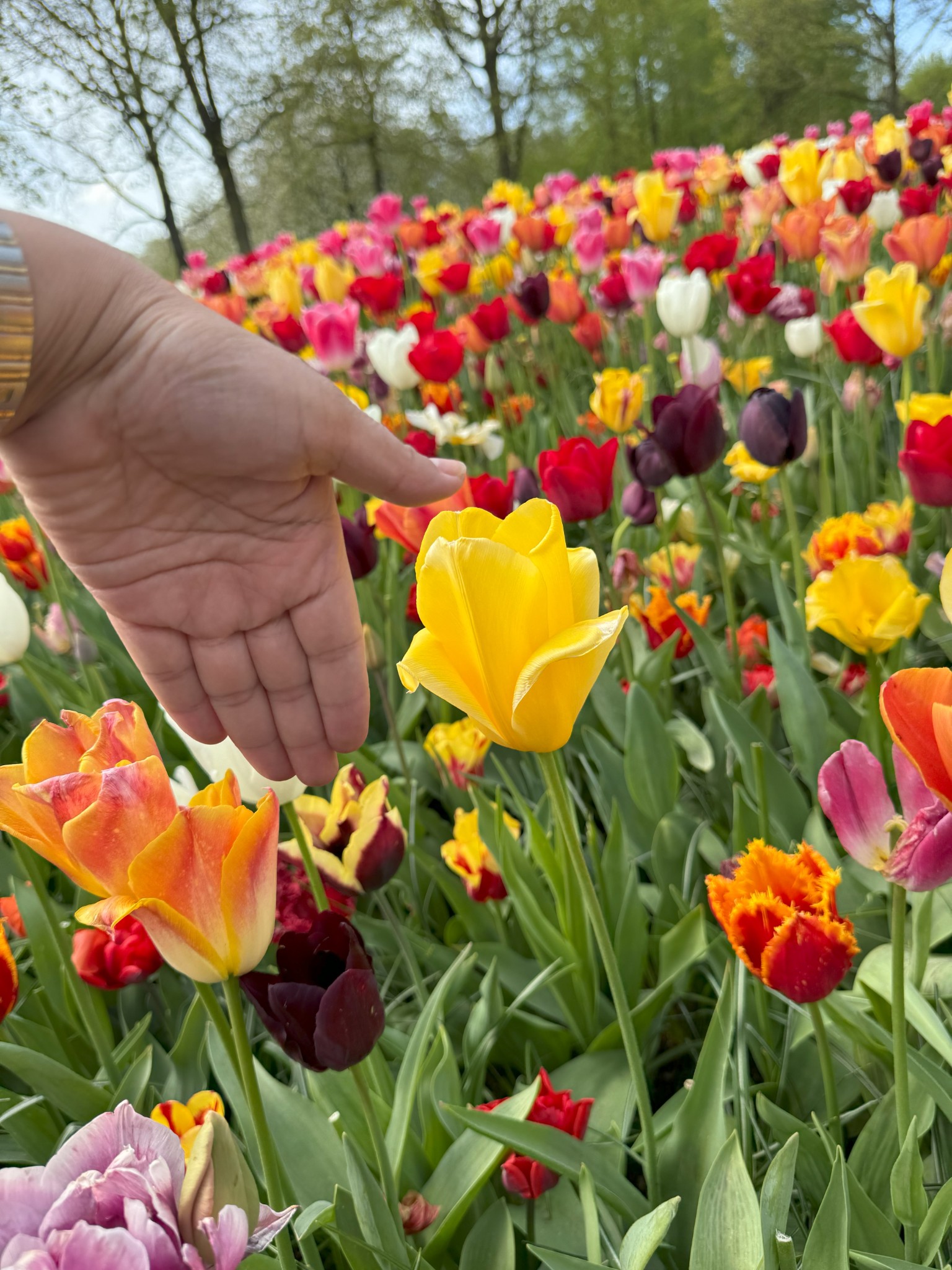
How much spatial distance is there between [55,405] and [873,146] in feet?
12.0

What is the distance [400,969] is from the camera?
1.39m

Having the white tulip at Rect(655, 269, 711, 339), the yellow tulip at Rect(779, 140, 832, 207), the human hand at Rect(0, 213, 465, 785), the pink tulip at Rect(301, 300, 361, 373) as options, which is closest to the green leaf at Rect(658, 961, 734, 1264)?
the human hand at Rect(0, 213, 465, 785)

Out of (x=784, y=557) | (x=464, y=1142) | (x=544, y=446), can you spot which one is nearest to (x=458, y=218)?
(x=544, y=446)

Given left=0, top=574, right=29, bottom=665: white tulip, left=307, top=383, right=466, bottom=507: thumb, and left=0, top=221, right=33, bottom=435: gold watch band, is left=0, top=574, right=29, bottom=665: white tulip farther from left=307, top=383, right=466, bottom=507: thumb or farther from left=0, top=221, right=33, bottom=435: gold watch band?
left=307, top=383, right=466, bottom=507: thumb

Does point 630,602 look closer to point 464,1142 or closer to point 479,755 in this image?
point 479,755

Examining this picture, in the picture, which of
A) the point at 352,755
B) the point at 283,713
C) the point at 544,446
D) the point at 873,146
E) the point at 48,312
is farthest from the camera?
the point at 873,146

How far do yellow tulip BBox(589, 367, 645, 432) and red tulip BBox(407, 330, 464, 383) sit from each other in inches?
20.1

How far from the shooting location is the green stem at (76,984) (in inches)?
43.4

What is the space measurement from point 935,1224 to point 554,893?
56 centimetres

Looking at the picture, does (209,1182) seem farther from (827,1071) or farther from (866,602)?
(866,602)

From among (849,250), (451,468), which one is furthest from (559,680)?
(849,250)

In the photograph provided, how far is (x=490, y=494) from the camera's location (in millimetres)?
1496

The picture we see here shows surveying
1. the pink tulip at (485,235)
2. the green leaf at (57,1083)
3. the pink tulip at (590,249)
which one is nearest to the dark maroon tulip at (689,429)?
the green leaf at (57,1083)

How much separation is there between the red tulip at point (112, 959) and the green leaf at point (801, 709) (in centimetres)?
88
